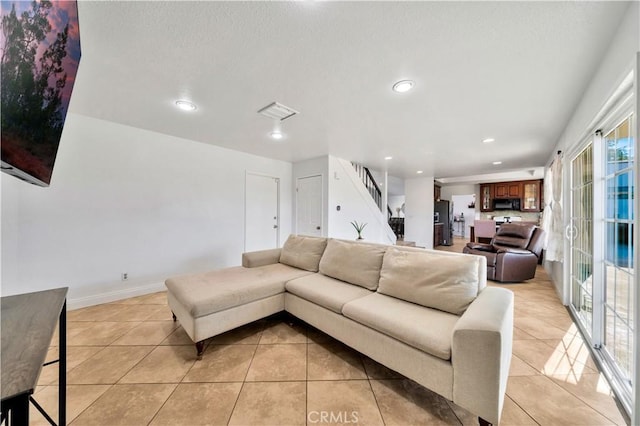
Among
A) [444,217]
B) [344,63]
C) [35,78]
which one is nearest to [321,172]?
[344,63]

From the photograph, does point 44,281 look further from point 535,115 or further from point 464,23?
point 535,115

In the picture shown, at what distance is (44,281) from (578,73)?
212 inches

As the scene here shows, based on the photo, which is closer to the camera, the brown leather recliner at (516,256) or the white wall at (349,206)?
the brown leather recliner at (516,256)

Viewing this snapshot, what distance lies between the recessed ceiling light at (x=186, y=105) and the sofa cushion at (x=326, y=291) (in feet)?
6.90

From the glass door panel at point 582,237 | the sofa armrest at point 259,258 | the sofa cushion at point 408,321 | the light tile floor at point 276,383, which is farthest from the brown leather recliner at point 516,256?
the sofa armrest at point 259,258

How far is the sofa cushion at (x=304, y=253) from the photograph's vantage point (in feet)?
8.86

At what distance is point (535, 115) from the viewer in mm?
2531

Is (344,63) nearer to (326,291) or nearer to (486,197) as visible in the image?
(326,291)

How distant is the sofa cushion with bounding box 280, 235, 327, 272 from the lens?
106 inches

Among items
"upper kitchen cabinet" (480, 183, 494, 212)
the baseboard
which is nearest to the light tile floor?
the baseboard

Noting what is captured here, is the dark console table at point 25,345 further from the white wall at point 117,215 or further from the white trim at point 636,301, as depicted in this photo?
the white trim at point 636,301

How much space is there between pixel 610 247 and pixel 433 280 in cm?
151

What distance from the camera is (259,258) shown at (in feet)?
9.53

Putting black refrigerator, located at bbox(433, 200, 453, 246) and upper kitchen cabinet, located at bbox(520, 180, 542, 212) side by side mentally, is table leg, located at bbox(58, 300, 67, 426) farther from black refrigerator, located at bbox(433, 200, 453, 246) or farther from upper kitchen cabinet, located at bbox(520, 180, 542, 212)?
upper kitchen cabinet, located at bbox(520, 180, 542, 212)
